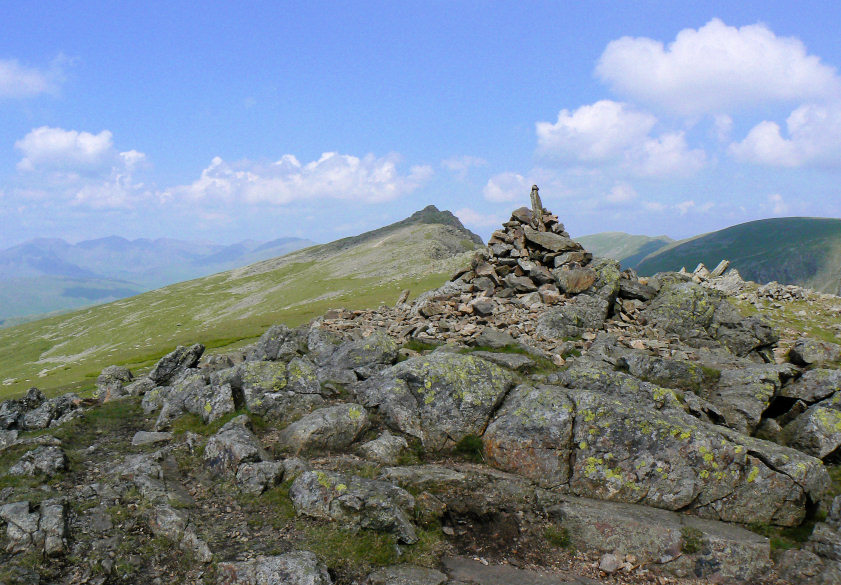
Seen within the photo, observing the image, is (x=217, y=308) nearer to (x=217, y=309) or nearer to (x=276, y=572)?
(x=217, y=309)

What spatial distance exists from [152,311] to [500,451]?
19439cm

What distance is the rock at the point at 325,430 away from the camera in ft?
66.9

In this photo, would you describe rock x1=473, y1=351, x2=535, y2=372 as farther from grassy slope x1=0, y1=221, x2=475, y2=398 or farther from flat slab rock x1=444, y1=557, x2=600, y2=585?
grassy slope x1=0, y1=221, x2=475, y2=398

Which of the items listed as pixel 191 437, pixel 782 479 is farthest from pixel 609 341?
pixel 191 437

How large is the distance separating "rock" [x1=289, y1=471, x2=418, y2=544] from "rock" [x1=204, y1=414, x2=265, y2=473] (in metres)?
2.96

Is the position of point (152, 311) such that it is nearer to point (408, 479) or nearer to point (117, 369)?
point (117, 369)

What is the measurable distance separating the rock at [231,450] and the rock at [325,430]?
1570 mm

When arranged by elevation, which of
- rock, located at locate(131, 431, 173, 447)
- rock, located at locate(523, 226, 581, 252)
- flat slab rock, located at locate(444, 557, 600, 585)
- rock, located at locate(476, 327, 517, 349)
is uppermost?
rock, located at locate(523, 226, 581, 252)

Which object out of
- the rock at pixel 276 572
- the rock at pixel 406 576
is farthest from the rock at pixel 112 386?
the rock at pixel 406 576

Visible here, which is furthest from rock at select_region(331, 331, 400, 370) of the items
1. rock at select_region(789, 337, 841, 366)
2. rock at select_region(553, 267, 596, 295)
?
rock at select_region(789, 337, 841, 366)

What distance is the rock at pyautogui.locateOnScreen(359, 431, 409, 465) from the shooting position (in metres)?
19.6

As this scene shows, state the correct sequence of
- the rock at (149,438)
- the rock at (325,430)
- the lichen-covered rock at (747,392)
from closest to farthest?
the rock at (325,430)
the rock at (149,438)
the lichen-covered rock at (747,392)

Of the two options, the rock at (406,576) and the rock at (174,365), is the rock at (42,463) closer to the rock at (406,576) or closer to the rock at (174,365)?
the rock at (174,365)

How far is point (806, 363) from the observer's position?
28953 mm
